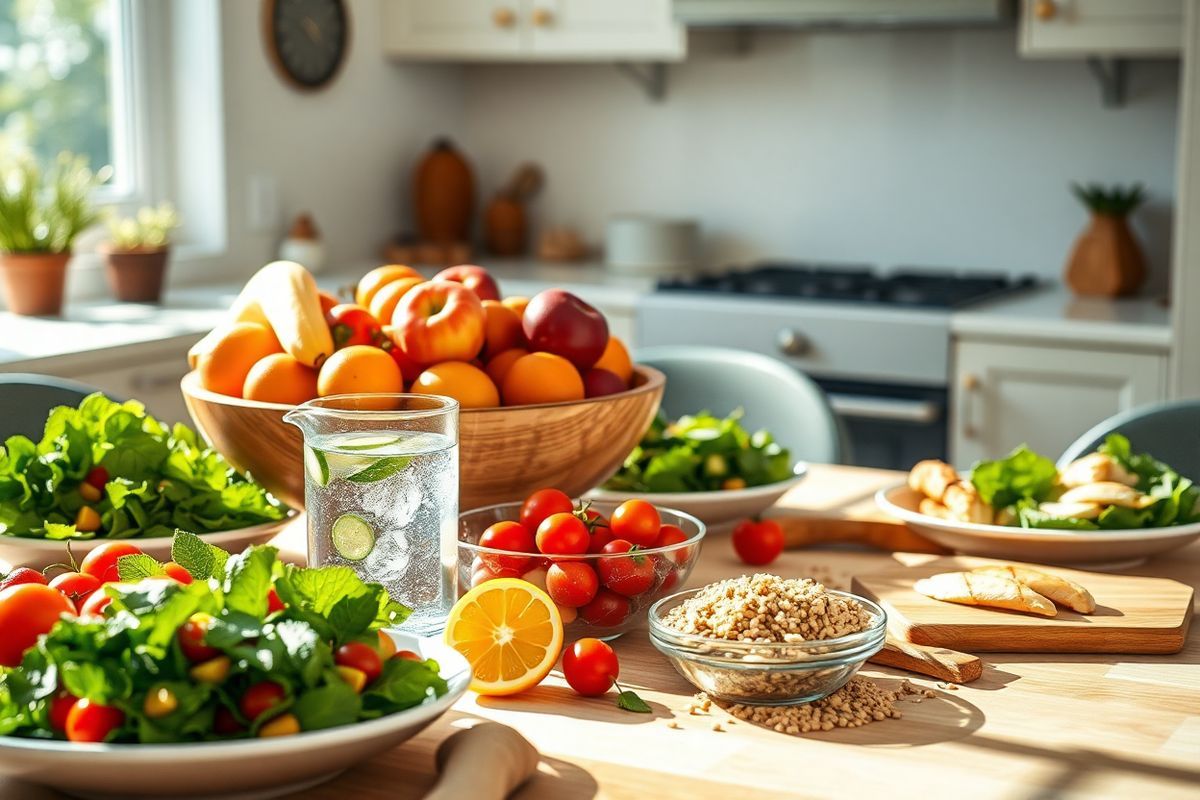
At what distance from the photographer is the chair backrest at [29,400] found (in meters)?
1.72

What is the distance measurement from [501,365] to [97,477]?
1.21 ft

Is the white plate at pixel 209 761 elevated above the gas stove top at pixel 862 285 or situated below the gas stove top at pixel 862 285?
below

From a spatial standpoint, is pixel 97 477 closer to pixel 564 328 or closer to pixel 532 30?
pixel 564 328

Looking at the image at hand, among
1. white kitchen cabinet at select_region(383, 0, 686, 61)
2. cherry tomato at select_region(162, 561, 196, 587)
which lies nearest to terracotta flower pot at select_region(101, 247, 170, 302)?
white kitchen cabinet at select_region(383, 0, 686, 61)

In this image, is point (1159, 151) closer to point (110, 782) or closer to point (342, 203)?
point (342, 203)

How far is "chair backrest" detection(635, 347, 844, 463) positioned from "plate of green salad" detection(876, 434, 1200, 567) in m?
0.57

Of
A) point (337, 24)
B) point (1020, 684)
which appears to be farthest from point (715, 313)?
point (1020, 684)

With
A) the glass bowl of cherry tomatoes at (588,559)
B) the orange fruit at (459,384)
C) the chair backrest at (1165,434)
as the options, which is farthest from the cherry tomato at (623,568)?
the chair backrest at (1165,434)

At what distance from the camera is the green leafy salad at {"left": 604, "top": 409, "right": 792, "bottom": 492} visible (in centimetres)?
147

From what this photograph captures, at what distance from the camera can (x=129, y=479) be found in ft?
4.09

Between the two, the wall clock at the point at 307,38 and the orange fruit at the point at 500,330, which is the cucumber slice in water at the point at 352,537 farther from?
the wall clock at the point at 307,38

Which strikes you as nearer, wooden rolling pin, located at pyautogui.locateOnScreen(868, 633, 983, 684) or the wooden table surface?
the wooden table surface

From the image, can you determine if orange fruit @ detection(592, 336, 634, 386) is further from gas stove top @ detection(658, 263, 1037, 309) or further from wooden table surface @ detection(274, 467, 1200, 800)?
gas stove top @ detection(658, 263, 1037, 309)

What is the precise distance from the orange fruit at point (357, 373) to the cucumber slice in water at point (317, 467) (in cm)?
16
